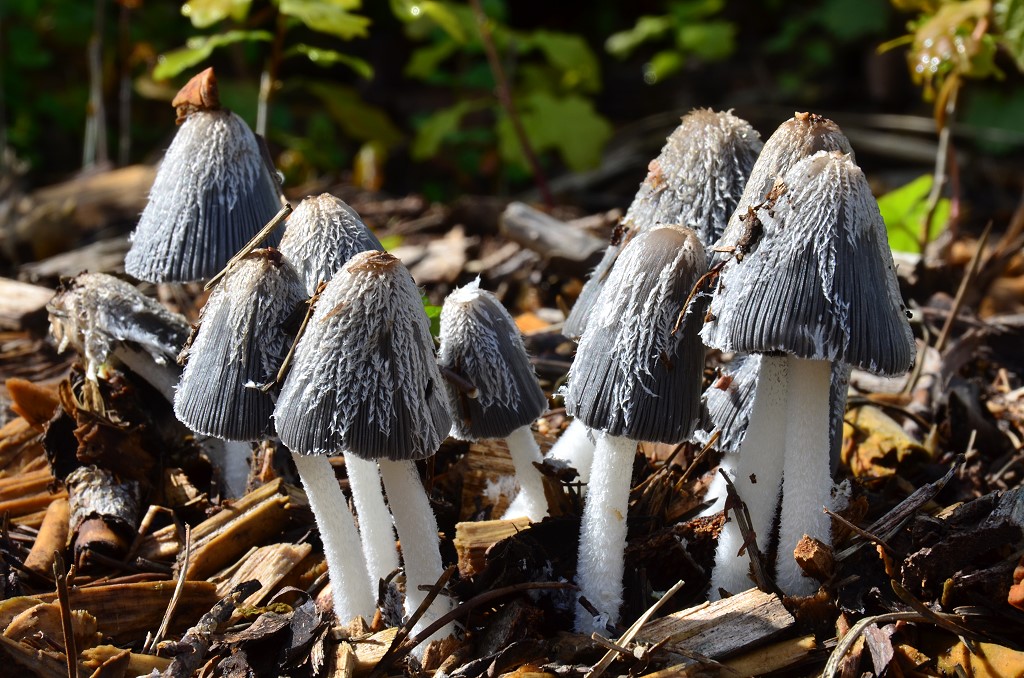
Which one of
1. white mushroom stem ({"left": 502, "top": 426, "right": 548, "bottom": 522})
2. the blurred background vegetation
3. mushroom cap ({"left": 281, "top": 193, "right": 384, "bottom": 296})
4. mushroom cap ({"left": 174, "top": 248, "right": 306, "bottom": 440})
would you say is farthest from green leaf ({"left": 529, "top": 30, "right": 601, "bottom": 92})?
mushroom cap ({"left": 174, "top": 248, "right": 306, "bottom": 440})

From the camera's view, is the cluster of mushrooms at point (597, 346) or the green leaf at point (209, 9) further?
the green leaf at point (209, 9)

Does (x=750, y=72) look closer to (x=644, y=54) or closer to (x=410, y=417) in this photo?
(x=644, y=54)

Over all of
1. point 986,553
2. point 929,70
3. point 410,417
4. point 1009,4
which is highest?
point 1009,4

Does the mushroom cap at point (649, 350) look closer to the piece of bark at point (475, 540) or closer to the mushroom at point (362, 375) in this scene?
the mushroom at point (362, 375)

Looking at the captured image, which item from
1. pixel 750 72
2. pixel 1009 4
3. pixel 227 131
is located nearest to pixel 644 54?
pixel 750 72

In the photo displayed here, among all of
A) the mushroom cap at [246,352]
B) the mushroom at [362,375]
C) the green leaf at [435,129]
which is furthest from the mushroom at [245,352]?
the green leaf at [435,129]

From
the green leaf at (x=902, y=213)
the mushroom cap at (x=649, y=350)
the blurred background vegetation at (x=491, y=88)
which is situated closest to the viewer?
the mushroom cap at (x=649, y=350)
